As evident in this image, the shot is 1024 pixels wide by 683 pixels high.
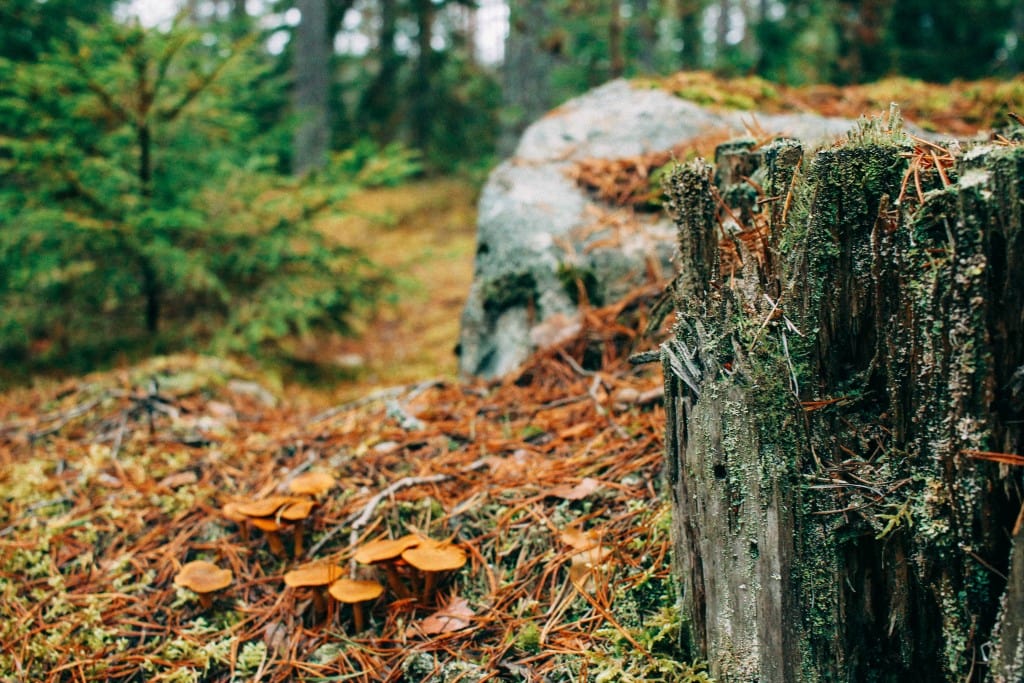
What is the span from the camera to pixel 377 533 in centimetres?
243

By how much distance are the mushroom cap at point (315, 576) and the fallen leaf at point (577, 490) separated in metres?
0.73

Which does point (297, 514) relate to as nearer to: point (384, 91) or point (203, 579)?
point (203, 579)

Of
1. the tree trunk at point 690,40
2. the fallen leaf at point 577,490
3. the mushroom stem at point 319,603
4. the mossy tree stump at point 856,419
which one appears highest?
the tree trunk at point 690,40

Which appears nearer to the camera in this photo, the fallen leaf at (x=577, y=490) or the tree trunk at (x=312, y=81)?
the fallen leaf at (x=577, y=490)

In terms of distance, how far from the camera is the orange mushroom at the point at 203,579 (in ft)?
7.33

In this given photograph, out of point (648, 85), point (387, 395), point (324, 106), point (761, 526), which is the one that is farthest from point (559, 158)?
point (324, 106)

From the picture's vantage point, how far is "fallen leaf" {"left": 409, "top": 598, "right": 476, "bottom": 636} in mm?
2049

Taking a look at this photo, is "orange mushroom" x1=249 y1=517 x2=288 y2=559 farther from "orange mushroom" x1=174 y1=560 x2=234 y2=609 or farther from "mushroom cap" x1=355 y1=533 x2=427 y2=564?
"mushroom cap" x1=355 y1=533 x2=427 y2=564

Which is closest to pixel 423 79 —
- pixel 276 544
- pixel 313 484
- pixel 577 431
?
pixel 577 431

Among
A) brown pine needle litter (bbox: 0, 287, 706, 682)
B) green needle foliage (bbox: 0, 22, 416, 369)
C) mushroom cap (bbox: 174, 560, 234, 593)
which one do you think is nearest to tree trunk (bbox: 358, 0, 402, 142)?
green needle foliage (bbox: 0, 22, 416, 369)

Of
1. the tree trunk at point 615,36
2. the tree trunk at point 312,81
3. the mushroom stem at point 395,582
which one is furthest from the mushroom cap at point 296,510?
the tree trunk at point 312,81

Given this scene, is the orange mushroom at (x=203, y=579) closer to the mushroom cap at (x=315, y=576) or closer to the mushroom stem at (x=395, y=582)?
the mushroom cap at (x=315, y=576)

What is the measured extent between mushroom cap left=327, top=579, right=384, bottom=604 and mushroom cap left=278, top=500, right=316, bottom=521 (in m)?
0.29

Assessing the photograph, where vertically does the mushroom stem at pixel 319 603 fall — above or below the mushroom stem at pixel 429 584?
below
